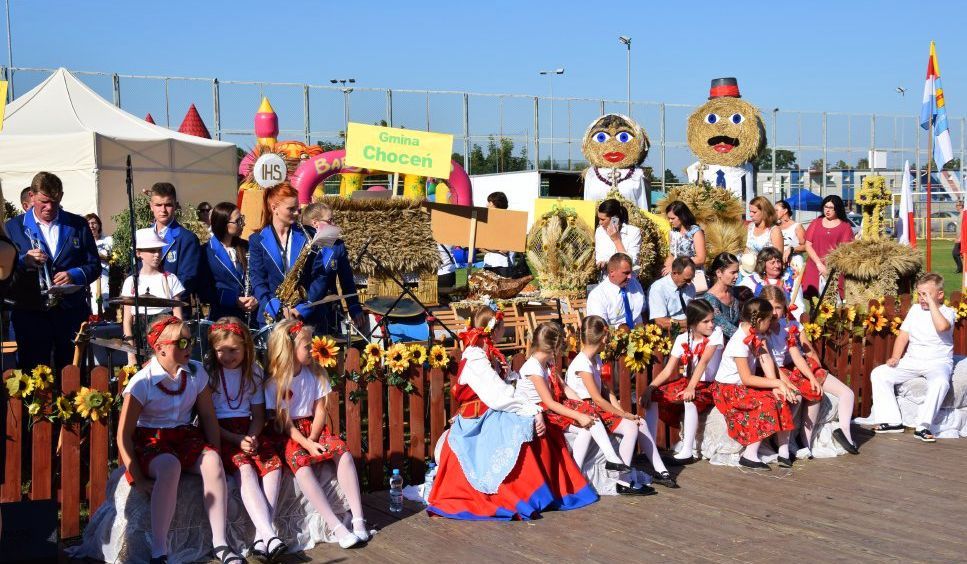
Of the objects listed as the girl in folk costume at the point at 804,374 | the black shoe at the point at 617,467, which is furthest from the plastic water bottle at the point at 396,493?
the girl in folk costume at the point at 804,374

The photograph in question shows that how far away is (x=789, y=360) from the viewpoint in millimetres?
7461

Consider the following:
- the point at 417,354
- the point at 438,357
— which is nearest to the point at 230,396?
the point at 417,354

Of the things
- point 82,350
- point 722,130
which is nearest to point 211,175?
point 722,130

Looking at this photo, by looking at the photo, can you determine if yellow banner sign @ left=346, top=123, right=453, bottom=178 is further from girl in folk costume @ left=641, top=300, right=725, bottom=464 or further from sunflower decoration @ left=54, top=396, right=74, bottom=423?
sunflower decoration @ left=54, top=396, right=74, bottom=423

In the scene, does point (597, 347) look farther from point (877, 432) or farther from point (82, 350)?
point (82, 350)

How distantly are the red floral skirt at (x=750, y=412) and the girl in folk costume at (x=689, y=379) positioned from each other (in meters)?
0.15

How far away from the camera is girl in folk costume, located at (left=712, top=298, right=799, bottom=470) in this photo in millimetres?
6676

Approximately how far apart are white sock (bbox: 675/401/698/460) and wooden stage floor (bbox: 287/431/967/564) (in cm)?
23

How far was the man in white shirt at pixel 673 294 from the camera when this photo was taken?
8336 millimetres

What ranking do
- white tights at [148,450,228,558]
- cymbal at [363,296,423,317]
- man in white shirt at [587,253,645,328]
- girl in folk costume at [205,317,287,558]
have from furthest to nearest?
cymbal at [363,296,423,317]
man in white shirt at [587,253,645,328]
girl in folk costume at [205,317,287,558]
white tights at [148,450,228,558]

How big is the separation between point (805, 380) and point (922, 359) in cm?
123

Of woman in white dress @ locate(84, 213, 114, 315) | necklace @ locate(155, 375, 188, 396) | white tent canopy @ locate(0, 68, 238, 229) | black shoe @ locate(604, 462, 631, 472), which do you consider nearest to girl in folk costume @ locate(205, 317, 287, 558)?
necklace @ locate(155, 375, 188, 396)

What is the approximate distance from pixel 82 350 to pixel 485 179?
20933mm

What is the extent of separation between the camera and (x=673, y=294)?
8438 mm
